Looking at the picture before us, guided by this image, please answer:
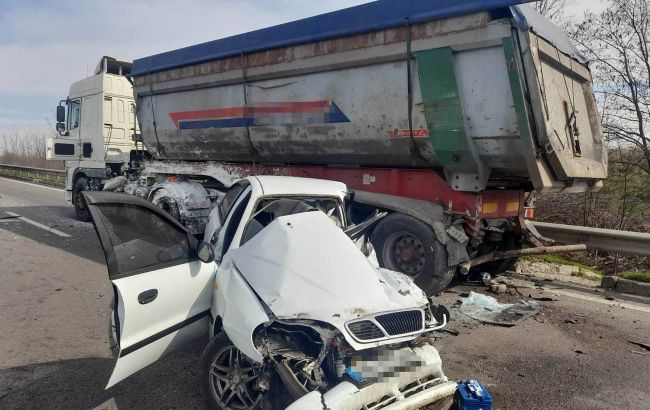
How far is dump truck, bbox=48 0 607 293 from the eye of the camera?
4.64m

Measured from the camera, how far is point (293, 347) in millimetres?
2471

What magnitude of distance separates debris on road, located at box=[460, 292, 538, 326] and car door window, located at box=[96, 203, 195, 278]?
125 inches

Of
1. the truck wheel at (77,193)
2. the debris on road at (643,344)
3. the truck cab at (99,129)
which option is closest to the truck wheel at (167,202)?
the truck cab at (99,129)

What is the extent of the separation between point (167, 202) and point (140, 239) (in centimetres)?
492

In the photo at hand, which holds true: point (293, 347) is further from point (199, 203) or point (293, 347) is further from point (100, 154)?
point (100, 154)

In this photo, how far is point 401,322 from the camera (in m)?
2.49

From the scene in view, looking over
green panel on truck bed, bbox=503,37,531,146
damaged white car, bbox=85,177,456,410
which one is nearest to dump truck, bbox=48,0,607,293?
green panel on truck bed, bbox=503,37,531,146

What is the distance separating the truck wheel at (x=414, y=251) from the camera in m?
5.30

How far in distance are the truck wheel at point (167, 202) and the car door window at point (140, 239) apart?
450cm

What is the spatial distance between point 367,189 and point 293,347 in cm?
387

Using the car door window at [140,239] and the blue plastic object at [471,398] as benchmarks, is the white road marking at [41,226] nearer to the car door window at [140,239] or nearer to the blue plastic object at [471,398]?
the car door window at [140,239]

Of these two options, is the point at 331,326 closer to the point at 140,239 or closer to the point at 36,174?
the point at 140,239

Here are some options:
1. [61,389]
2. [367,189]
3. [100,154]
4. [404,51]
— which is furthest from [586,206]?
[100,154]

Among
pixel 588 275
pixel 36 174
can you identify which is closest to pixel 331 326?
pixel 588 275
